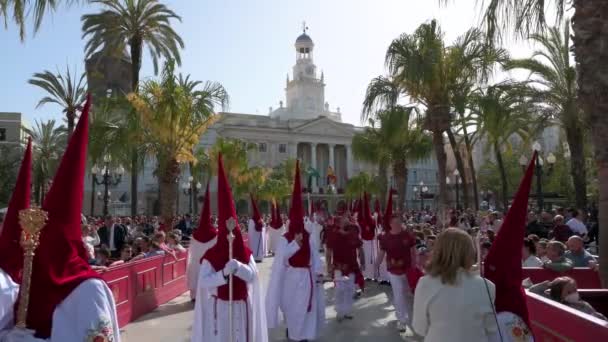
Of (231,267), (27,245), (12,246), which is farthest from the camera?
(231,267)

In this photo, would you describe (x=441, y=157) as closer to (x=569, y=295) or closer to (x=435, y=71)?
(x=435, y=71)

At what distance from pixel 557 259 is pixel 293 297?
3.62 meters

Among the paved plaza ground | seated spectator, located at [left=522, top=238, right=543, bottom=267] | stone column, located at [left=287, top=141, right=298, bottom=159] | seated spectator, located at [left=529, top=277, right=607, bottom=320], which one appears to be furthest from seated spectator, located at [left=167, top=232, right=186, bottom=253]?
stone column, located at [left=287, top=141, right=298, bottom=159]

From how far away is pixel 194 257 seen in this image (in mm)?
11562

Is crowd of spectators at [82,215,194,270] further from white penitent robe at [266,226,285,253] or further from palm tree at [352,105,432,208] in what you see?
palm tree at [352,105,432,208]

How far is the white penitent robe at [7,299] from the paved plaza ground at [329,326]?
5602 millimetres

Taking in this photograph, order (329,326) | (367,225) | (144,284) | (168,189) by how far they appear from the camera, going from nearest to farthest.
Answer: (329,326) → (144,284) → (367,225) → (168,189)

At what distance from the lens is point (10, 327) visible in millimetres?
3162

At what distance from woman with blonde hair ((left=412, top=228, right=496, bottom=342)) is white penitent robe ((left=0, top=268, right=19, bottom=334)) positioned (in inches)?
94.1

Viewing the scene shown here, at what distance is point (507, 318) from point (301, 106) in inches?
3487

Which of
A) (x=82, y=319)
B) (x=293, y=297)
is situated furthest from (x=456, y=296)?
(x=293, y=297)

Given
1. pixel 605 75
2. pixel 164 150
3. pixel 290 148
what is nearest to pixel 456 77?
pixel 164 150

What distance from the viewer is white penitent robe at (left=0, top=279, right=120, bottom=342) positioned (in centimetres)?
310

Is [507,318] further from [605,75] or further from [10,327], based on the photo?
[605,75]
